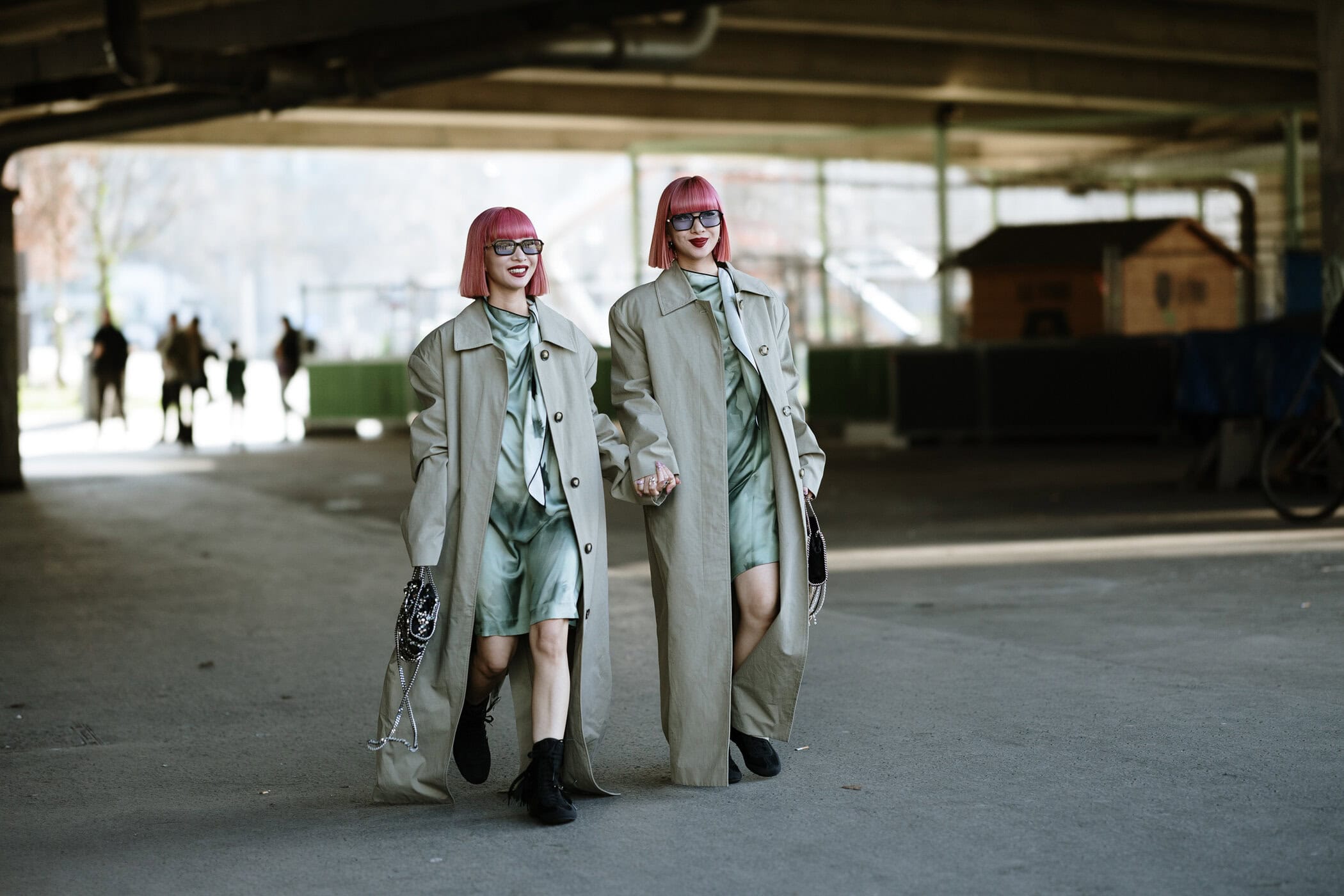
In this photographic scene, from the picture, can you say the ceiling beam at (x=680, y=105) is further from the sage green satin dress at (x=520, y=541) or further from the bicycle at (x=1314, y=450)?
the sage green satin dress at (x=520, y=541)

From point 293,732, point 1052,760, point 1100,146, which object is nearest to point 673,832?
point 1052,760

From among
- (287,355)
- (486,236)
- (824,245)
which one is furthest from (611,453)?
(287,355)

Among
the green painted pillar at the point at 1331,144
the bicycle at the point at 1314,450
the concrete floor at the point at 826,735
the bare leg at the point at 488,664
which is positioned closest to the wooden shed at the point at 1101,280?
the green painted pillar at the point at 1331,144

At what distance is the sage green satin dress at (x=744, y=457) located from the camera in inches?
209

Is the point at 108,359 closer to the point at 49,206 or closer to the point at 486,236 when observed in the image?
the point at 486,236

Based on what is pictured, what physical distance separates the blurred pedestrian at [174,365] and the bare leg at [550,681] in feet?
72.0

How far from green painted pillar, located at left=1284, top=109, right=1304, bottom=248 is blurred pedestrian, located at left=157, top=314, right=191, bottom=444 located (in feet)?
52.9

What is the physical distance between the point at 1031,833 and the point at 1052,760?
2.79 ft

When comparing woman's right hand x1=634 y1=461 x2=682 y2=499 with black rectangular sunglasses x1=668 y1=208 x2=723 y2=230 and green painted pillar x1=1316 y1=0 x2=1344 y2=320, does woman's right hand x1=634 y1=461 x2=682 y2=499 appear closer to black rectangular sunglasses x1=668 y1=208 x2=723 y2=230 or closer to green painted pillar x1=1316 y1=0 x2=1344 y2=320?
black rectangular sunglasses x1=668 y1=208 x2=723 y2=230

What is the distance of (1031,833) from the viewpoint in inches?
181

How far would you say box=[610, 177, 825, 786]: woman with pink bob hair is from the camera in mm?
5223

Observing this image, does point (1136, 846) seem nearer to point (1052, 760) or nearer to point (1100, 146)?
point (1052, 760)

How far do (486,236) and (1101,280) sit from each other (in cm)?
1869

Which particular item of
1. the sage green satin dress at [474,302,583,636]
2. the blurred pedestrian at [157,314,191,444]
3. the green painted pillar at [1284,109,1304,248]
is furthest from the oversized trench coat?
the blurred pedestrian at [157,314,191,444]
